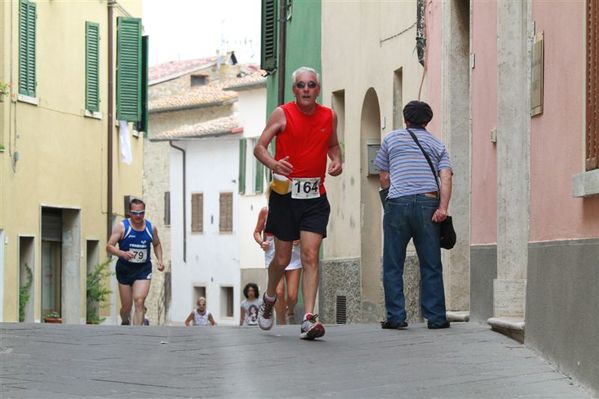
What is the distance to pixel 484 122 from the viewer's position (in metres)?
14.7

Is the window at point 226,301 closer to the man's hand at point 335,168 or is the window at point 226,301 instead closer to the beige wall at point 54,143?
the beige wall at point 54,143

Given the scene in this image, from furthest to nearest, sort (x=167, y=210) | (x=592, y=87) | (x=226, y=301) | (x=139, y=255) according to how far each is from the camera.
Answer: (x=167, y=210)
(x=226, y=301)
(x=139, y=255)
(x=592, y=87)

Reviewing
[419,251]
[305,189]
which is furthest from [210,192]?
[305,189]

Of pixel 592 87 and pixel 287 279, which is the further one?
pixel 287 279

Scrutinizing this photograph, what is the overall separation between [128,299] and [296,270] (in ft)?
8.99

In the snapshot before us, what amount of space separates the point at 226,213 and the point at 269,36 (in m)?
30.2

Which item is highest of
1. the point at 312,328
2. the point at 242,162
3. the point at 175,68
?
the point at 175,68

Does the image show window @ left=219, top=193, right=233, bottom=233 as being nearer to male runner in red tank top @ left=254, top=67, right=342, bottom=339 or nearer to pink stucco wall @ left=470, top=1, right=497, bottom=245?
pink stucco wall @ left=470, top=1, right=497, bottom=245

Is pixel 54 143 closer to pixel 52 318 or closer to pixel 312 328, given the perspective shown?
pixel 52 318

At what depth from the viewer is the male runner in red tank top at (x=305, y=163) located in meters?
13.0

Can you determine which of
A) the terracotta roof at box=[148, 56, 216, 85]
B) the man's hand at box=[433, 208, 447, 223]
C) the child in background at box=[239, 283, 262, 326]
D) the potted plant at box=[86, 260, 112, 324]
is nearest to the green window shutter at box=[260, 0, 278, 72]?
the potted plant at box=[86, 260, 112, 324]

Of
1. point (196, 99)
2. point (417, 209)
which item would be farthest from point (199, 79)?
point (417, 209)

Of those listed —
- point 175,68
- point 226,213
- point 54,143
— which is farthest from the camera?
point 175,68

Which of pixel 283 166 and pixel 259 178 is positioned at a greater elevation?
pixel 259 178
